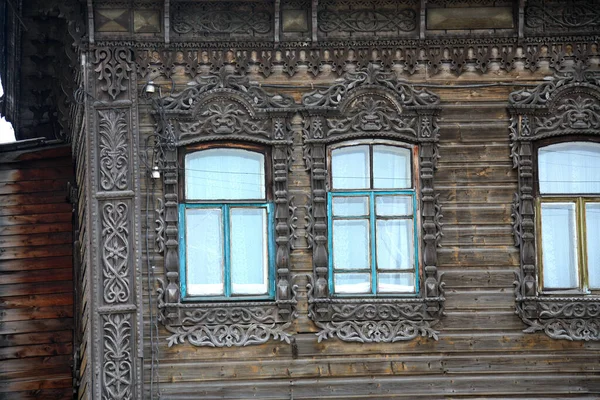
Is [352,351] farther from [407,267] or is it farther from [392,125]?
[392,125]

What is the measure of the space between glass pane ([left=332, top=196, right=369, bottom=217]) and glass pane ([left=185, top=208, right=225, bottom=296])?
1272 millimetres

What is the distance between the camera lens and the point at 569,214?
13078mm

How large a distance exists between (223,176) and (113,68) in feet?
5.43

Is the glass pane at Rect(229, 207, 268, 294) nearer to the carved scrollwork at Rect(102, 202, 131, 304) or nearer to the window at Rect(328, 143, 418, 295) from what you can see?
the window at Rect(328, 143, 418, 295)

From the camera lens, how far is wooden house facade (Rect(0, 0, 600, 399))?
1262 cm

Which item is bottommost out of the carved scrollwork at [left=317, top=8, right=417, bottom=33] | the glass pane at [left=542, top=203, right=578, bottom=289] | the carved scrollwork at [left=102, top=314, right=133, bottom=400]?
the carved scrollwork at [left=102, top=314, right=133, bottom=400]

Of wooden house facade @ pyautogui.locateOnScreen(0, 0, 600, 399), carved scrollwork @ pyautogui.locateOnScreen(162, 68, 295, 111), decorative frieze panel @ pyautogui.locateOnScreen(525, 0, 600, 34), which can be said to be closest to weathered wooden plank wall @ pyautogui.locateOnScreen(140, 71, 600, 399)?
wooden house facade @ pyautogui.locateOnScreen(0, 0, 600, 399)

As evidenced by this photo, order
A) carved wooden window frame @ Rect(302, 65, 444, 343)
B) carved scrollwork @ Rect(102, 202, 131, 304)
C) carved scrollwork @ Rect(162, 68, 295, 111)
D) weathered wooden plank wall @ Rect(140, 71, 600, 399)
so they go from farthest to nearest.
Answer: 1. carved scrollwork @ Rect(162, 68, 295, 111)
2. carved wooden window frame @ Rect(302, 65, 444, 343)
3. weathered wooden plank wall @ Rect(140, 71, 600, 399)
4. carved scrollwork @ Rect(102, 202, 131, 304)

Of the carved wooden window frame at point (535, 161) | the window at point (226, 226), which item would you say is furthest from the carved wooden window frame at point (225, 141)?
the carved wooden window frame at point (535, 161)

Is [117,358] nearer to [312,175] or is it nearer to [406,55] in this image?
[312,175]

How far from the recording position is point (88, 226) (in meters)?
12.6

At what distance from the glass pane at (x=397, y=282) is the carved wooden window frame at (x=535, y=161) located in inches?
45.2

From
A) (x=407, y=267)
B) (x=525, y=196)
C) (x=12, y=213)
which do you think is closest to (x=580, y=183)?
(x=525, y=196)

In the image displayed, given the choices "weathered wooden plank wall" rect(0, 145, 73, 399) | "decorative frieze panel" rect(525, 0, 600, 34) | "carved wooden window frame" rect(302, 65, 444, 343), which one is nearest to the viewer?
"carved wooden window frame" rect(302, 65, 444, 343)
